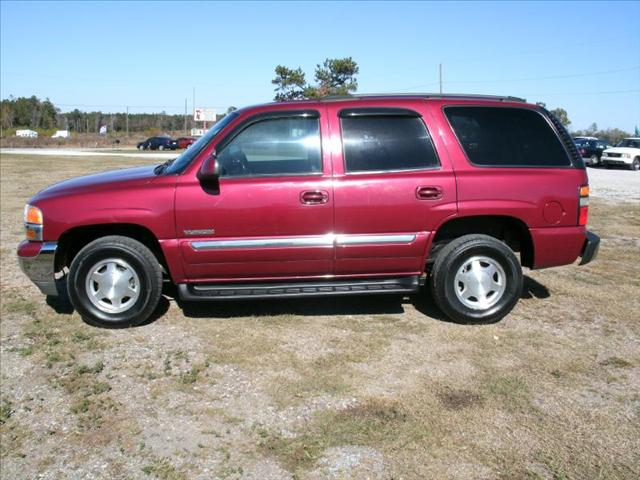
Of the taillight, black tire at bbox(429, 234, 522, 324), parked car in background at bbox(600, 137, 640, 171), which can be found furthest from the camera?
parked car in background at bbox(600, 137, 640, 171)

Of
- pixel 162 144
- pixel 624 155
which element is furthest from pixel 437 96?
pixel 162 144

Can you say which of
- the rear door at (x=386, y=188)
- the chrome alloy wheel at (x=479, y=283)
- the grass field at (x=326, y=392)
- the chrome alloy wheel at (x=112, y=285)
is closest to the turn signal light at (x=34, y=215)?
the chrome alloy wheel at (x=112, y=285)

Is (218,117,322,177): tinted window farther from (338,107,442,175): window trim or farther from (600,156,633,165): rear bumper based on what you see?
(600,156,633,165): rear bumper

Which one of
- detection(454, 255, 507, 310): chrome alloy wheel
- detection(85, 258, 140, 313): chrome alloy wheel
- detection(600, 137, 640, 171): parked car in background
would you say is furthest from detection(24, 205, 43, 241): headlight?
detection(600, 137, 640, 171): parked car in background

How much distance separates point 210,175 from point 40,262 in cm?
166

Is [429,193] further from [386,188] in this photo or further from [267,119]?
[267,119]

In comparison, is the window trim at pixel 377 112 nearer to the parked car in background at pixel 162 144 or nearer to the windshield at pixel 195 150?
the windshield at pixel 195 150

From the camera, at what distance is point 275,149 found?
5047mm

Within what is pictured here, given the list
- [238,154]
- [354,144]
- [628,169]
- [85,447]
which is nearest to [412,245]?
[354,144]

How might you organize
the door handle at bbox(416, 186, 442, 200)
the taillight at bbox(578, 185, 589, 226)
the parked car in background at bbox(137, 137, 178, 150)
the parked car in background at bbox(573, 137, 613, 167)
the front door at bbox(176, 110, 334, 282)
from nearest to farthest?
the front door at bbox(176, 110, 334, 282)
the door handle at bbox(416, 186, 442, 200)
the taillight at bbox(578, 185, 589, 226)
the parked car in background at bbox(573, 137, 613, 167)
the parked car in background at bbox(137, 137, 178, 150)

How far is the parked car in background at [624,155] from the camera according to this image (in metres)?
27.3

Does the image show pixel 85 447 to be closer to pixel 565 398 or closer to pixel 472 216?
pixel 565 398

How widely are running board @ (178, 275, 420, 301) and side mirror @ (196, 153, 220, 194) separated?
83 centimetres

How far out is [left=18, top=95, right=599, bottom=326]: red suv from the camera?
4887 millimetres
